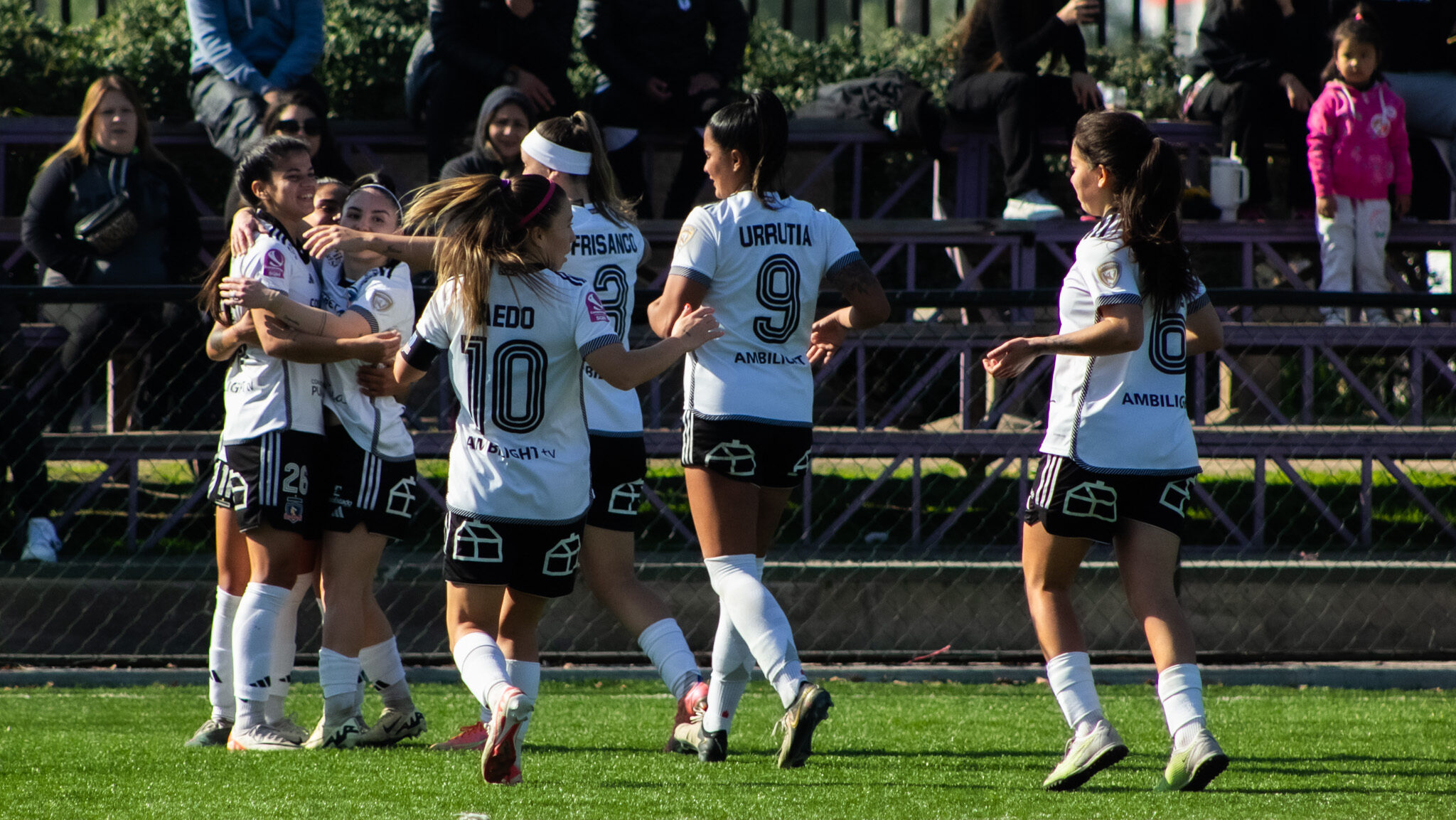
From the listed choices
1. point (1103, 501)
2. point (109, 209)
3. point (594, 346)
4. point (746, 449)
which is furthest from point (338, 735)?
point (109, 209)

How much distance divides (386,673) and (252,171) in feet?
5.20

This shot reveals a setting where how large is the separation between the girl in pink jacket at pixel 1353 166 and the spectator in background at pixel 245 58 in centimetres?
562

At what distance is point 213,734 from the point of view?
449 centimetres

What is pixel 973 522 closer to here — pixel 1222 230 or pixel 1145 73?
pixel 1222 230

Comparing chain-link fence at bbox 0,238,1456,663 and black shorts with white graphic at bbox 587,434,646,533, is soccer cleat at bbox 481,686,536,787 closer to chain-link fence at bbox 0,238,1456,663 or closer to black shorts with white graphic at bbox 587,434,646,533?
black shorts with white graphic at bbox 587,434,646,533

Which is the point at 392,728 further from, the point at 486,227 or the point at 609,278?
the point at 486,227

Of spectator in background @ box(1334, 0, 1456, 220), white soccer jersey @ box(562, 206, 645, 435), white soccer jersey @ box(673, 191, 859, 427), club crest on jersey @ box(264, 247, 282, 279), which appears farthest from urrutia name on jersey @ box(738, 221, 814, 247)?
spectator in background @ box(1334, 0, 1456, 220)

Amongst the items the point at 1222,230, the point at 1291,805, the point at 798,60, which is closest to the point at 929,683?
the point at 1291,805

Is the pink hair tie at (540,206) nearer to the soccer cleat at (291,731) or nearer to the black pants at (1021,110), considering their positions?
the soccer cleat at (291,731)

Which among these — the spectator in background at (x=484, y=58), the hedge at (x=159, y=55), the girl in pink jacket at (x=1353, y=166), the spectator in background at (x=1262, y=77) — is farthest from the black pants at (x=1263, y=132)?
the spectator in background at (x=484, y=58)

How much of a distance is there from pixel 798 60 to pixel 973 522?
628 cm

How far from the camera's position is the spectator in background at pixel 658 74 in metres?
8.60

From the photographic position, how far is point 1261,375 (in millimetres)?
8109

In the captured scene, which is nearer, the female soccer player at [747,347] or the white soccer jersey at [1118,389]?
the white soccer jersey at [1118,389]
